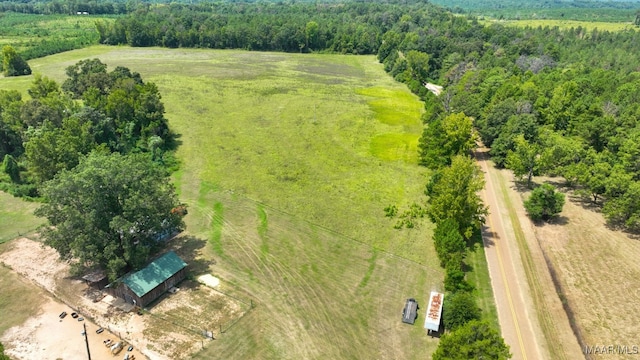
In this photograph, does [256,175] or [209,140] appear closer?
[256,175]

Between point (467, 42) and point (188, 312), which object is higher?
point (467, 42)

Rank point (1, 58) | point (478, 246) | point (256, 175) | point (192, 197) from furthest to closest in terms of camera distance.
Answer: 1. point (1, 58)
2. point (256, 175)
3. point (192, 197)
4. point (478, 246)

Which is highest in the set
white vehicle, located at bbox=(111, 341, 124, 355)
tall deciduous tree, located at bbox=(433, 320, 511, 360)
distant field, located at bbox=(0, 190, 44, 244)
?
tall deciduous tree, located at bbox=(433, 320, 511, 360)

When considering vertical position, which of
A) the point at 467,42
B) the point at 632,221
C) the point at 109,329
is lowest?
the point at 109,329

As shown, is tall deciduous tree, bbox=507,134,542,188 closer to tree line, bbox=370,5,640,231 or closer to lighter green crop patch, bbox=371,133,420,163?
tree line, bbox=370,5,640,231

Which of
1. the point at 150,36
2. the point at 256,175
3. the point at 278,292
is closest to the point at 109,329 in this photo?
the point at 278,292

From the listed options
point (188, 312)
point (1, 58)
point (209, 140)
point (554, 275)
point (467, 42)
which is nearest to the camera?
point (188, 312)

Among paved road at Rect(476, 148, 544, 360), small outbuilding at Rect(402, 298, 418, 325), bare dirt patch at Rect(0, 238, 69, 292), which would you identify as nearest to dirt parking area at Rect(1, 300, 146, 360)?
bare dirt patch at Rect(0, 238, 69, 292)

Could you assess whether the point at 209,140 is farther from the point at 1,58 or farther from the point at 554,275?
the point at 1,58
